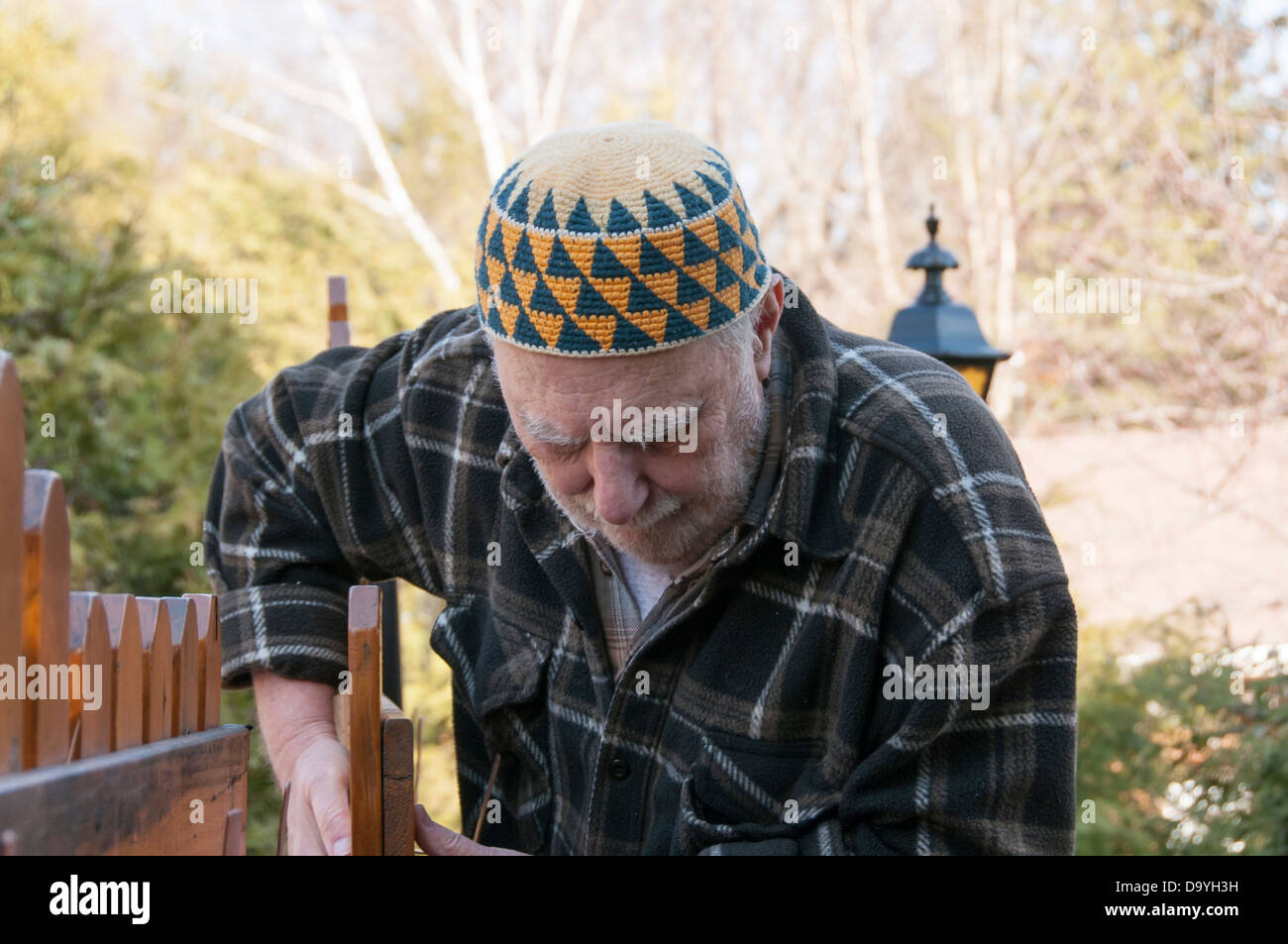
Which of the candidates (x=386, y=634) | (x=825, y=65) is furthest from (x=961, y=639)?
(x=825, y=65)

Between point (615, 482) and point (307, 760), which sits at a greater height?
point (615, 482)

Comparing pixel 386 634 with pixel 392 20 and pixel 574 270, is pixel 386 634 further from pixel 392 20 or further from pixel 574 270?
pixel 392 20

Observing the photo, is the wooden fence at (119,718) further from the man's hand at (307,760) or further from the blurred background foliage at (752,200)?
the blurred background foliage at (752,200)

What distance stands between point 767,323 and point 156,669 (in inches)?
47.1

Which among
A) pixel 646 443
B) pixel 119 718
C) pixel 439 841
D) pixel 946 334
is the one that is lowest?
pixel 439 841

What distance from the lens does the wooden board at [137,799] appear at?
1.16m

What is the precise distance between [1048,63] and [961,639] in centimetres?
1120

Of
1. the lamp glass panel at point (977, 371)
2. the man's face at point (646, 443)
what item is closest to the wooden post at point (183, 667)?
the man's face at point (646, 443)

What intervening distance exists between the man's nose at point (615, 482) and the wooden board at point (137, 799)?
0.65 metres

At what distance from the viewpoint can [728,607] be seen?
2215 mm

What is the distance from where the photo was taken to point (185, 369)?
19.8ft

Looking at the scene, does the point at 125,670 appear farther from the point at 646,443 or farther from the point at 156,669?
the point at 646,443

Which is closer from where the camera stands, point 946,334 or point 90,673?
point 90,673

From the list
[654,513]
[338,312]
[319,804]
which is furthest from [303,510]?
[654,513]
